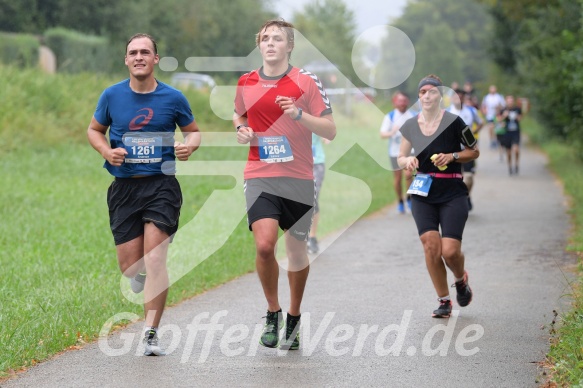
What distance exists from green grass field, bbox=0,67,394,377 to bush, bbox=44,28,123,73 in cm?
943

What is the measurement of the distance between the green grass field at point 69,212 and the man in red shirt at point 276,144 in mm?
1536

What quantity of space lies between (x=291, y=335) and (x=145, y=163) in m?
1.56

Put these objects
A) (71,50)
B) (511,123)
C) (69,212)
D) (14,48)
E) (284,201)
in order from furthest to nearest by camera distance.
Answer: (71,50)
(14,48)
(511,123)
(69,212)
(284,201)

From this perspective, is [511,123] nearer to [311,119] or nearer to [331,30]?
[311,119]

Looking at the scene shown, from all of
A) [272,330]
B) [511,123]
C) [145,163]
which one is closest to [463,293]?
[272,330]

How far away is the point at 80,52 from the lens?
39.9 meters

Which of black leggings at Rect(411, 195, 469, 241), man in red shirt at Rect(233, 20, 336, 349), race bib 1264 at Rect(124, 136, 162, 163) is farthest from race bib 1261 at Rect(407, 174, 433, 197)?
race bib 1264 at Rect(124, 136, 162, 163)

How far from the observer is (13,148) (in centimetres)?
2106

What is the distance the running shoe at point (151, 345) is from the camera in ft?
22.7

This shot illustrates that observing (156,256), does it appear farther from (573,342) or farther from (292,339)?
(573,342)

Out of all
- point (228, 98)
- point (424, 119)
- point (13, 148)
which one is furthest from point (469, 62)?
point (424, 119)

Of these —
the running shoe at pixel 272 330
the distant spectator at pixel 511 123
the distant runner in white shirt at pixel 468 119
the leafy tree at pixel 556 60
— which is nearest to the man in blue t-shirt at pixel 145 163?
the running shoe at pixel 272 330

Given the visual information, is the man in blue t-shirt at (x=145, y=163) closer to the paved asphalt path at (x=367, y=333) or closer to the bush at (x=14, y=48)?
the paved asphalt path at (x=367, y=333)

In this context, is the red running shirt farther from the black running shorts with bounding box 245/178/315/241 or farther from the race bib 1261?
the race bib 1261
